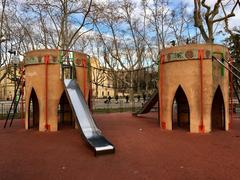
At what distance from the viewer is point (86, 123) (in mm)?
11344

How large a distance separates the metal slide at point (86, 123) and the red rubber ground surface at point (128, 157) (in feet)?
0.94

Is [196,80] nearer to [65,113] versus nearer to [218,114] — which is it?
[218,114]

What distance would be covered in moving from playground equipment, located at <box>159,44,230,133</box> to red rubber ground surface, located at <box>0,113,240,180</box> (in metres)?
1.08

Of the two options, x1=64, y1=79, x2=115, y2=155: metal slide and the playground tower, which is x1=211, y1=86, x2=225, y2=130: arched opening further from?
the playground tower

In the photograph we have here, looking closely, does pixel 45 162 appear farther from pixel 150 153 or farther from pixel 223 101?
pixel 223 101

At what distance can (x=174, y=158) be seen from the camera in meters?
8.29

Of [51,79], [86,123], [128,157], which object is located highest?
[51,79]

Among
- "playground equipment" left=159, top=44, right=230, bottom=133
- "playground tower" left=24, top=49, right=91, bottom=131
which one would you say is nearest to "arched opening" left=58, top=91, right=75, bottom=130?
"playground tower" left=24, top=49, right=91, bottom=131

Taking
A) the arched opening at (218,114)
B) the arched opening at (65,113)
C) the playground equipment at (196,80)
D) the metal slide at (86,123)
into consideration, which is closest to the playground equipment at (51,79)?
the metal slide at (86,123)

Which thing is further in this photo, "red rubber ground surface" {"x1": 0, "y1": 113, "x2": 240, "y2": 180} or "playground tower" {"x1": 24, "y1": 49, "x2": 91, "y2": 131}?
"playground tower" {"x1": 24, "y1": 49, "x2": 91, "y2": 131}

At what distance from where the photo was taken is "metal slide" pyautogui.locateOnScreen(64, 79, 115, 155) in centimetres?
909

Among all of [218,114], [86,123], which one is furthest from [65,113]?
[218,114]

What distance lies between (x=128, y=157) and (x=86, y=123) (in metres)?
3.26

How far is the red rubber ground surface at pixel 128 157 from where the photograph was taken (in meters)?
6.87
